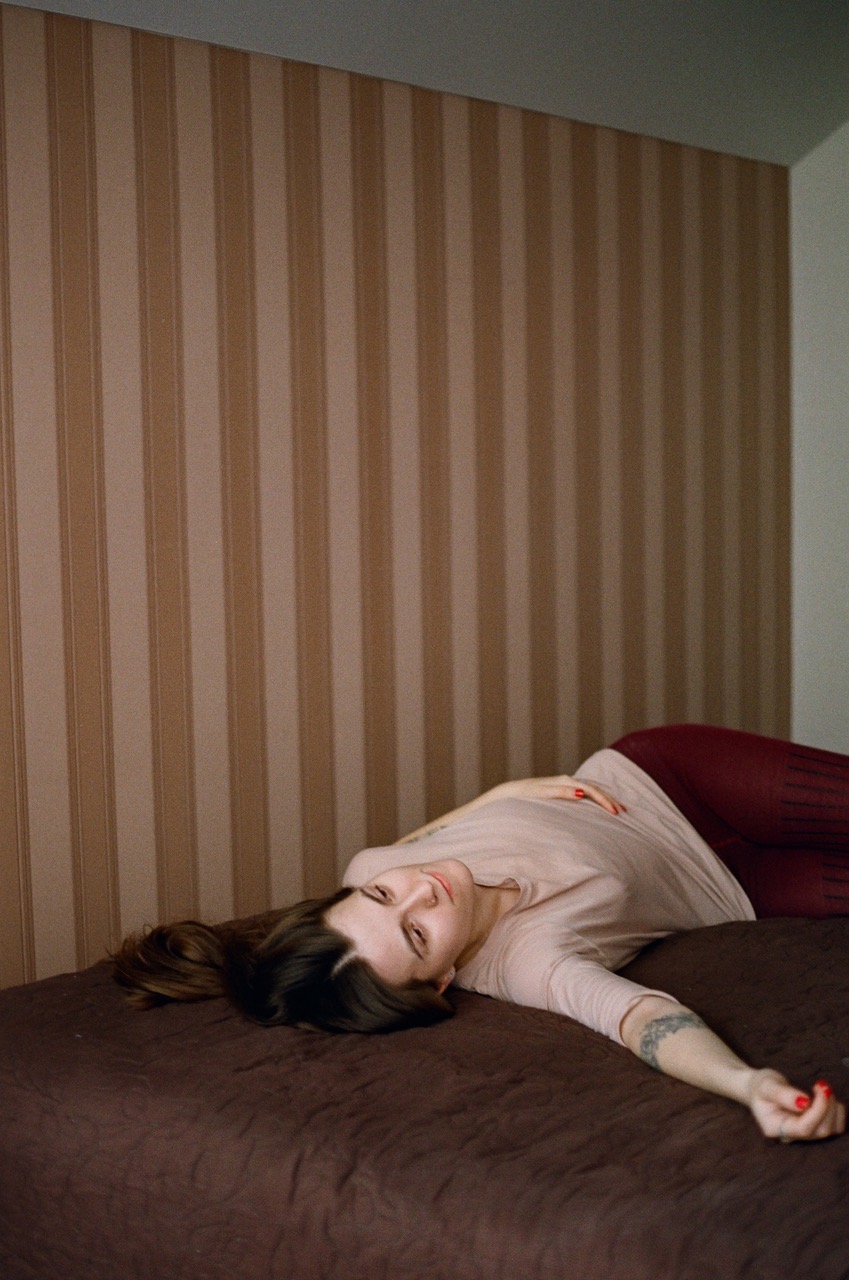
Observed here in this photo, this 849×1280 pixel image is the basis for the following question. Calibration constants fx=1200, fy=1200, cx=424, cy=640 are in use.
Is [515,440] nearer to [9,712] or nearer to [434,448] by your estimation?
[434,448]

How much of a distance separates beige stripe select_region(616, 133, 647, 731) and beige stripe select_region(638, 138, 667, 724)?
15mm

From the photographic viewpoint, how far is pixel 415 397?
2.86 meters

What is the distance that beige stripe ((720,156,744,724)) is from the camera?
11.2 feet

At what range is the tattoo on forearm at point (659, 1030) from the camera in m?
1.34

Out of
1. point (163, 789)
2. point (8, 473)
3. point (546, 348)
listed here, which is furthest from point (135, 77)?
point (163, 789)

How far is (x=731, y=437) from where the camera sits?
3443 millimetres

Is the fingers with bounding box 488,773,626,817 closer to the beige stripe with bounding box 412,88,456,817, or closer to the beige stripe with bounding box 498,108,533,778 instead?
the beige stripe with bounding box 412,88,456,817

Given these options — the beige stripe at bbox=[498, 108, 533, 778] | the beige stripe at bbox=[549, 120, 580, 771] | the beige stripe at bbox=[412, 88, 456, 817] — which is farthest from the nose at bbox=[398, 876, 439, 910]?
the beige stripe at bbox=[549, 120, 580, 771]

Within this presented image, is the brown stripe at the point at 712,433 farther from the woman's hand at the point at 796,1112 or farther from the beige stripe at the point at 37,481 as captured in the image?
the woman's hand at the point at 796,1112

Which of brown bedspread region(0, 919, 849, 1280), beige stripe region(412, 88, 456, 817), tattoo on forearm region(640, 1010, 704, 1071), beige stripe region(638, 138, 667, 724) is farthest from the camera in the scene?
beige stripe region(638, 138, 667, 724)

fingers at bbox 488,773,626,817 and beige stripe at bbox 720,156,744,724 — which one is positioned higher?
beige stripe at bbox 720,156,744,724

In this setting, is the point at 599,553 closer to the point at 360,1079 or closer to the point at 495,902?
the point at 495,902

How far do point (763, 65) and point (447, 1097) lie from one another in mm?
2749

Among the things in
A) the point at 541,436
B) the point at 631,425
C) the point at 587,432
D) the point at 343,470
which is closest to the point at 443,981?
the point at 343,470
